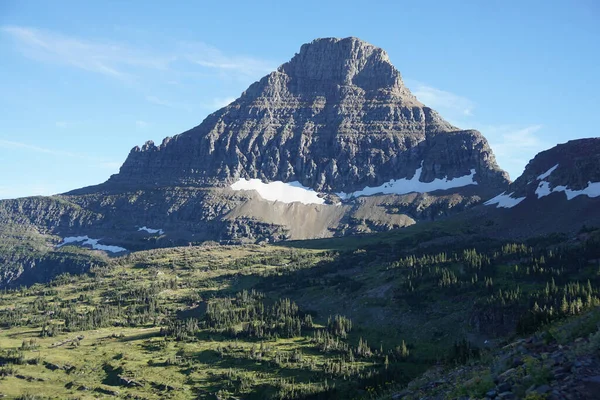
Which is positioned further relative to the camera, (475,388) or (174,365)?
(174,365)

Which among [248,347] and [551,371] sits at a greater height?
[551,371]

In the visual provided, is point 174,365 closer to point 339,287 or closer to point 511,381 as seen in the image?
point 339,287

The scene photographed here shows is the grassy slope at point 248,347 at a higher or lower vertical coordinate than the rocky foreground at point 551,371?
lower

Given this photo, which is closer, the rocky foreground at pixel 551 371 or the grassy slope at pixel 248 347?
the rocky foreground at pixel 551 371

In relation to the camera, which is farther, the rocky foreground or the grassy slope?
the grassy slope

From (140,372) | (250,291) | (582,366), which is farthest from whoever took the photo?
(250,291)

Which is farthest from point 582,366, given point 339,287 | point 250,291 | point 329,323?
point 250,291

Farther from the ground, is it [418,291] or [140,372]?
[418,291]

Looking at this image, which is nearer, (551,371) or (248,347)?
(551,371)

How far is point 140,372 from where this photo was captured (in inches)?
4016

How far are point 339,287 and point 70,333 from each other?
79.7m

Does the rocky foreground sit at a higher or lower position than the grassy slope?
higher

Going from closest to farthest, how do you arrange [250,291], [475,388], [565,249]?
[475,388] < [565,249] < [250,291]

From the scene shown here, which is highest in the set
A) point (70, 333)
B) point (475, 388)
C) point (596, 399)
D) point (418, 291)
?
point (596, 399)
